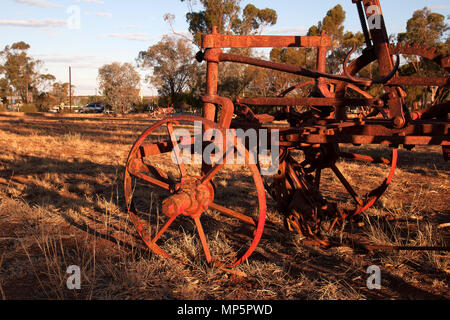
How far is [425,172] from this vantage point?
7.76 meters

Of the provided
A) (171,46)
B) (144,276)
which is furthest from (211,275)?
(171,46)

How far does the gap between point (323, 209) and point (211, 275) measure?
167 cm

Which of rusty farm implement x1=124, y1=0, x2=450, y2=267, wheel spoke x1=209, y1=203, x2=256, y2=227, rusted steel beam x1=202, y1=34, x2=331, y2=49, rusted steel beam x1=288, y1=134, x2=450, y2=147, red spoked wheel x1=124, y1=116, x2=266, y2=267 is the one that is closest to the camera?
rusted steel beam x1=288, y1=134, x2=450, y2=147

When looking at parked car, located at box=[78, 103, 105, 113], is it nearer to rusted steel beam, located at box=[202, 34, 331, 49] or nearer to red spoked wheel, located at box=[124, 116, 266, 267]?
red spoked wheel, located at box=[124, 116, 266, 267]

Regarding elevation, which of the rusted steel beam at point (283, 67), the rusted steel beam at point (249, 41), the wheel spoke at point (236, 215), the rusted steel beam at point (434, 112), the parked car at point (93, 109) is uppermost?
the parked car at point (93, 109)

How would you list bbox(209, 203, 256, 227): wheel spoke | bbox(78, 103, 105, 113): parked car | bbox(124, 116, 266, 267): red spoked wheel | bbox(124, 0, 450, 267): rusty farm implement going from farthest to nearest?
bbox(78, 103, 105, 113): parked car
bbox(209, 203, 256, 227): wheel spoke
bbox(124, 116, 266, 267): red spoked wheel
bbox(124, 0, 450, 267): rusty farm implement

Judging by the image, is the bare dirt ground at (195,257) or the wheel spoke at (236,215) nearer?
the bare dirt ground at (195,257)

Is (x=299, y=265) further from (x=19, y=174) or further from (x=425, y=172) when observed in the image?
(x=19, y=174)
